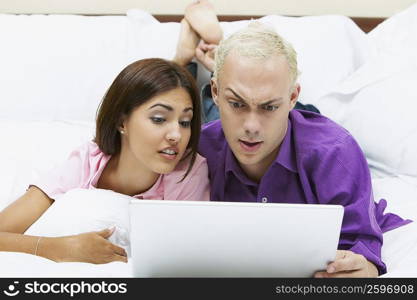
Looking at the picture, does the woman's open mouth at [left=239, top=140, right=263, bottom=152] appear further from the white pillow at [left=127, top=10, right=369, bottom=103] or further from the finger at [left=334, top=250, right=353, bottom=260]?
the white pillow at [left=127, top=10, right=369, bottom=103]

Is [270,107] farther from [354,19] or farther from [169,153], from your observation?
[354,19]

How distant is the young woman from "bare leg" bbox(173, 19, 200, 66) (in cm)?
60

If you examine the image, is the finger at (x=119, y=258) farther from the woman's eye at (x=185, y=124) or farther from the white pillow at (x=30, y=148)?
the white pillow at (x=30, y=148)

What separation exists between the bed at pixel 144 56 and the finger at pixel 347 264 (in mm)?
440

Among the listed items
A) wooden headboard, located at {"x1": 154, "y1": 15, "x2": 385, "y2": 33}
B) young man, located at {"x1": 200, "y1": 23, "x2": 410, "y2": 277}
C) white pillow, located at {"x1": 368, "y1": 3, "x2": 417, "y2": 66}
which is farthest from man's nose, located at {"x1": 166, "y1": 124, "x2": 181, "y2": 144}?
wooden headboard, located at {"x1": 154, "y1": 15, "x2": 385, "y2": 33}

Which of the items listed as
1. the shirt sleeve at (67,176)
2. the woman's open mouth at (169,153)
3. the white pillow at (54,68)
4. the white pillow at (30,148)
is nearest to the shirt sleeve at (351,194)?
the woman's open mouth at (169,153)

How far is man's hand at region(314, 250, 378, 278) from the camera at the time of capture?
36.4 inches

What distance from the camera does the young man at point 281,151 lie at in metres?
1.10

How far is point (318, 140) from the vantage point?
1249 mm

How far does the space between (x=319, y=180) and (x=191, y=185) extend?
0.33m

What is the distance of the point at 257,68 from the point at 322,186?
1.09 ft

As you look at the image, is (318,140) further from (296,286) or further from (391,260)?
(296,286)

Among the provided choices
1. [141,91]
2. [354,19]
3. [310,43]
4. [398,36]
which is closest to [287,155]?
[141,91]

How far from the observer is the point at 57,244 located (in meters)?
1.14
